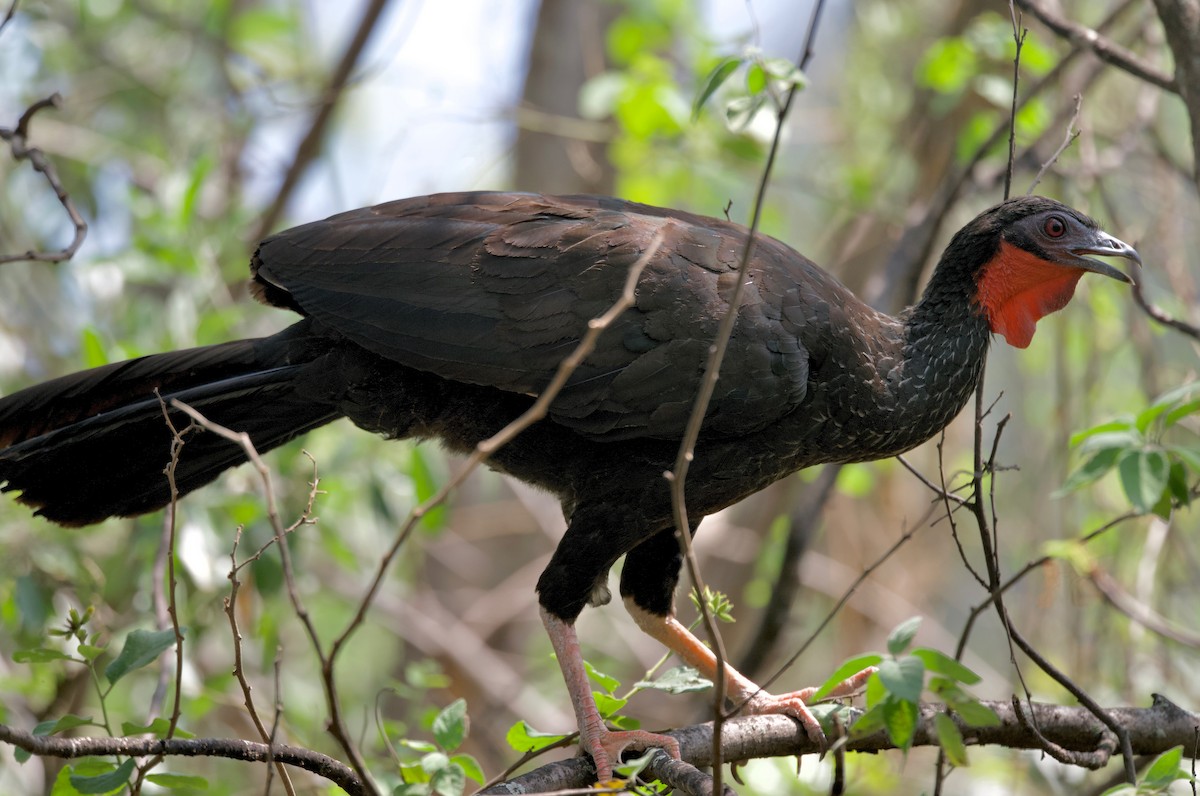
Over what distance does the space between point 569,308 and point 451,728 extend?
121cm

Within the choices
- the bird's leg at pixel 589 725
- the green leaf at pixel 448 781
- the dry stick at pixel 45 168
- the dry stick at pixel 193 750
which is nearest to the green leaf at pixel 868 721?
the green leaf at pixel 448 781

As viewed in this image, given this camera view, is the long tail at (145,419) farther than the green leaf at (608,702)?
Yes

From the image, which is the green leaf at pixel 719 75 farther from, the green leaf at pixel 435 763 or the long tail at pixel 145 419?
the green leaf at pixel 435 763

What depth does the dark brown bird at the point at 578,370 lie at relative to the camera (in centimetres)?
333

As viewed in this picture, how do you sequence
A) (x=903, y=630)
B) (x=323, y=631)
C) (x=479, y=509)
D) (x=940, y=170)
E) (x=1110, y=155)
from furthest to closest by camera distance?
(x=323, y=631)
(x=479, y=509)
(x=940, y=170)
(x=1110, y=155)
(x=903, y=630)

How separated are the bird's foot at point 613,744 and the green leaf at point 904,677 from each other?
113 cm

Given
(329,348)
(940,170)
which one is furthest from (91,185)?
(940,170)

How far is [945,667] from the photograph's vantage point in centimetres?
209

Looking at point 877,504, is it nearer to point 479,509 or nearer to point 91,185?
point 479,509

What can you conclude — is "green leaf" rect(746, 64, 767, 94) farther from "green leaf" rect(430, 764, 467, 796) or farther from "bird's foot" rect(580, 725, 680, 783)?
"green leaf" rect(430, 764, 467, 796)

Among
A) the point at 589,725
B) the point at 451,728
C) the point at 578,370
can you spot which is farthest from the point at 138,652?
the point at 578,370

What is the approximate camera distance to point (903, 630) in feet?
6.76

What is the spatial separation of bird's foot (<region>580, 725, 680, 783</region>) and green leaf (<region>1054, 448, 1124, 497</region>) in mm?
1285

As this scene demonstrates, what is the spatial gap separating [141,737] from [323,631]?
584 centimetres
